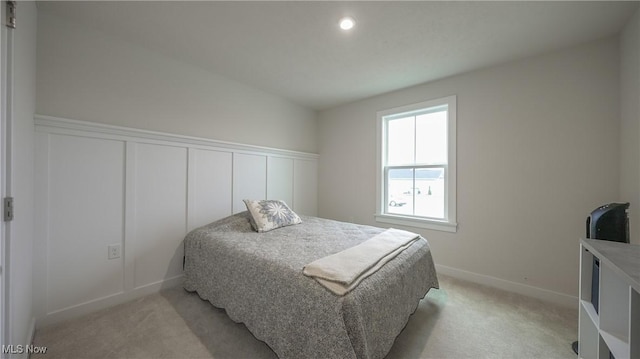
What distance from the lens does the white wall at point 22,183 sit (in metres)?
1.06

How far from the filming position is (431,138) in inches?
114

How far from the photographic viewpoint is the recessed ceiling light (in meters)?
1.76

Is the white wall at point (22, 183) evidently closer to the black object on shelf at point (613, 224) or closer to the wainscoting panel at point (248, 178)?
the wainscoting panel at point (248, 178)

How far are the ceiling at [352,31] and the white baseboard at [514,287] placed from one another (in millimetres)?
2262

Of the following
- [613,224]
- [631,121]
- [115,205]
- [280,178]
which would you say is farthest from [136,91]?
[631,121]

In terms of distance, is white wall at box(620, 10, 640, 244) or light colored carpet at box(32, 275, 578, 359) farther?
white wall at box(620, 10, 640, 244)

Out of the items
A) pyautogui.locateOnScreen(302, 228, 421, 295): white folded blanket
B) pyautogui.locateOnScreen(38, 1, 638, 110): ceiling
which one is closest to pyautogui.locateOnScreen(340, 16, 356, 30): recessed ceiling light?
pyautogui.locateOnScreen(38, 1, 638, 110): ceiling

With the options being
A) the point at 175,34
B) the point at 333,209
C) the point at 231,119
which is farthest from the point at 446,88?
the point at 175,34

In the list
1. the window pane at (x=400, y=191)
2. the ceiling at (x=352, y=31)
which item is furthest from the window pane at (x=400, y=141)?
the ceiling at (x=352, y=31)

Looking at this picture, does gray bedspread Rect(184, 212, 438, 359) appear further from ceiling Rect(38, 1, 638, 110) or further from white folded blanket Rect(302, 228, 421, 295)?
ceiling Rect(38, 1, 638, 110)

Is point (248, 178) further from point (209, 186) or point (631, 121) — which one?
point (631, 121)

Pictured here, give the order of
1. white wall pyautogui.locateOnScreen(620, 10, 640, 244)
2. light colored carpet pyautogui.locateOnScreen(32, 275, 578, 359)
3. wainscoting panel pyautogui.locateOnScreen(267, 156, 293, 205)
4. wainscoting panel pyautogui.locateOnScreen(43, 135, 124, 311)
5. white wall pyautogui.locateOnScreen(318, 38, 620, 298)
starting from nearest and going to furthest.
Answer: light colored carpet pyautogui.locateOnScreen(32, 275, 578, 359)
white wall pyautogui.locateOnScreen(620, 10, 640, 244)
wainscoting panel pyautogui.locateOnScreen(43, 135, 124, 311)
white wall pyautogui.locateOnScreen(318, 38, 620, 298)
wainscoting panel pyautogui.locateOnScreen(267, 156, 293, 205)

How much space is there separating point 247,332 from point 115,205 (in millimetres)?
1580

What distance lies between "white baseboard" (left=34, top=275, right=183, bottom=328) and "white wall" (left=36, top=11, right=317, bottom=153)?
1514 millimetres
